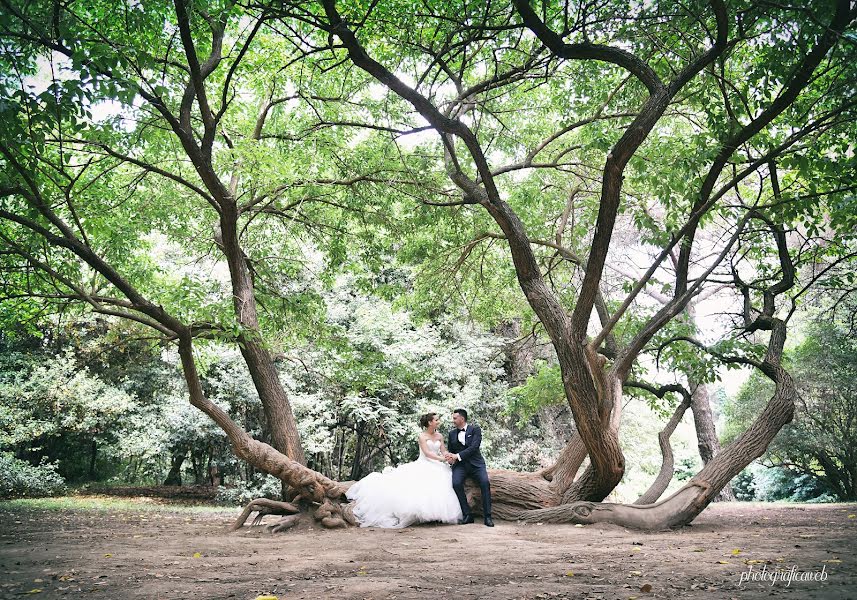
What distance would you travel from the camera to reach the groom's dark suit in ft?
26.3

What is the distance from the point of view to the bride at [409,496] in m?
7.86

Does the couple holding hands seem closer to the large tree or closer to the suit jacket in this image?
the suit jacket

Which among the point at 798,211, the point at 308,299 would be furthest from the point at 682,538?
the point at 308,299

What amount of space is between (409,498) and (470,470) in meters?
0.95

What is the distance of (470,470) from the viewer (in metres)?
8.23

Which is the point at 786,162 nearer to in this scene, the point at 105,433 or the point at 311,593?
the point at 311,593

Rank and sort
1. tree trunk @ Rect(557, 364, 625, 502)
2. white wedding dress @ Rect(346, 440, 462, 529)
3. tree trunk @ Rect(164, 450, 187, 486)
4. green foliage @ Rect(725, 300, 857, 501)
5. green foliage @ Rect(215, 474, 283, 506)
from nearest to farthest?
tree trunk @ Rect(557, 364, 625, 502)
white wedding dress @ Rect(346, 440, 462, 529)
green foliage @ Rect(725, 300, 857, 501)
green foliage @ Rect(215, 474, 283, 506)
tree trunk @ Rect(164, 450, 187, 486)

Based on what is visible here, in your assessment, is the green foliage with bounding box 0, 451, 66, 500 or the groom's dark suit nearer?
the groom's dark suit

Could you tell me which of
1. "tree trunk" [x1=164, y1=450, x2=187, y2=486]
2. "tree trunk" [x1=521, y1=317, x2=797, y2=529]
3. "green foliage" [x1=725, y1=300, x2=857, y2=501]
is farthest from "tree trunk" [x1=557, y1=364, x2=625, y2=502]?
"tree trunk" [x1=164, y1=450, x2=187, y2=486]

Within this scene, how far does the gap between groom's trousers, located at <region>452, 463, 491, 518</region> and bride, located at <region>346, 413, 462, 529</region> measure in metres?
0.10

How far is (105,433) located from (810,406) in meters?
18.7

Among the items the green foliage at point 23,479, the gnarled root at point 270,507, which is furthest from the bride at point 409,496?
the green foliage at point 23,479

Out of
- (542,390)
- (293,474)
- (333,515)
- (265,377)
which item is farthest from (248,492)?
(542,390)

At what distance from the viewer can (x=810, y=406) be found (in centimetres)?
1336
